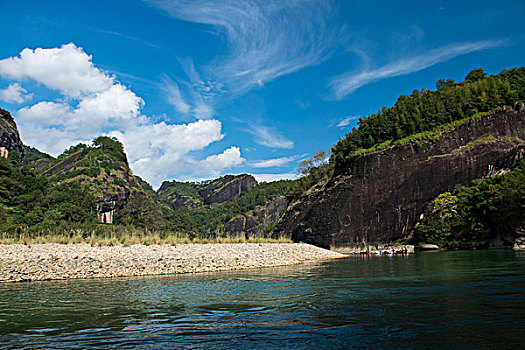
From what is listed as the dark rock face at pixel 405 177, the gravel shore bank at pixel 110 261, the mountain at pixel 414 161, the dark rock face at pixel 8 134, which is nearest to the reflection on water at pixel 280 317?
the gravel shore bank at pixel 110 261

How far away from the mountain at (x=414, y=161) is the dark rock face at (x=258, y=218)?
258 feet

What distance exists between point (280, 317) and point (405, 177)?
5295 centimetres

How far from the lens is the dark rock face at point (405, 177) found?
5239 centimetres

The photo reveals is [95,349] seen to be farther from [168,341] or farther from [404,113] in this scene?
[404,113]

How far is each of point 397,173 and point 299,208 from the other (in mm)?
21278

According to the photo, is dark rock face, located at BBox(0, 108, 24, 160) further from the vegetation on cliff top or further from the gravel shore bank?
the vegetation on cliff top

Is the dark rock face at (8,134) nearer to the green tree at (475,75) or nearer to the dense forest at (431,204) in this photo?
the dense forest at (431,204)

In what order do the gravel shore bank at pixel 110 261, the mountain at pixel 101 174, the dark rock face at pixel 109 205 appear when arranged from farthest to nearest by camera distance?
the mountain at pixel 101 174 < the dark rock face at pixel 109 205 < the gravel shore bank at pixel 110 261

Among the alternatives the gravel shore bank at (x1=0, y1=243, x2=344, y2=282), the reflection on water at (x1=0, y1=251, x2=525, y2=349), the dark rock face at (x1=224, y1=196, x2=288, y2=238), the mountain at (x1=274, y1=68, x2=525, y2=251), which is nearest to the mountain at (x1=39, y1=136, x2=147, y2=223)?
the dark rock face at (x1=224, y1=196, x2=288, y2=238)

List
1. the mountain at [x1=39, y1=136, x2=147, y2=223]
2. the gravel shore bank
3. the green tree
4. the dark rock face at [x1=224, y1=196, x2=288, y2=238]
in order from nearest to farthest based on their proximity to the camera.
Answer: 1. the gravel shore bank
2. the green tree
3. the mountain at [x1=39, y1=136, x2=147, y2=223]
4. the dark rock face at [x1=224, y1=196, x2=288, y2=238]

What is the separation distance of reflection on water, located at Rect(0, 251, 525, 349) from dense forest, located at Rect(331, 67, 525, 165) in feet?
169

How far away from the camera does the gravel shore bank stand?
781 inches

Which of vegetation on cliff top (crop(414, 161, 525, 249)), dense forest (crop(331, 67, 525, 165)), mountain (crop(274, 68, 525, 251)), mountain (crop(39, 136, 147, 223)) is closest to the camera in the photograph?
vegetation on cliff top (crop(414, 161, 525, 249))

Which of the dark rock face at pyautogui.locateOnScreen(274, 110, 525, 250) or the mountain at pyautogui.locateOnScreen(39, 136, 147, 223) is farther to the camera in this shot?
the mountain at pyautogui.locateOnScreen(39, 136, 147, 223)
